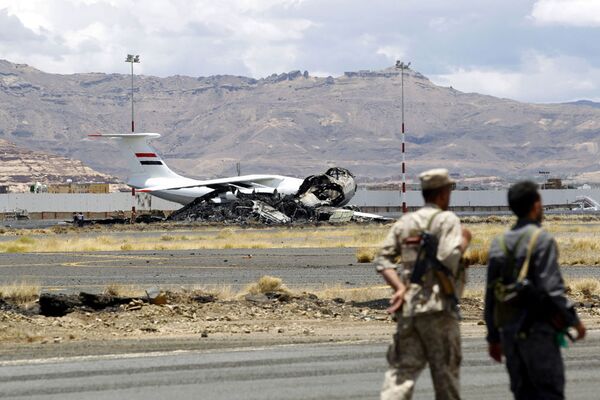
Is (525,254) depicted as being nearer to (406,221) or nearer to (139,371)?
(406,221)

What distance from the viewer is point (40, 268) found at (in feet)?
112

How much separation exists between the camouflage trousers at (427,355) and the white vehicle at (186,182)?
64.1m

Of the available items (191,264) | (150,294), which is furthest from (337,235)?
(150,294)

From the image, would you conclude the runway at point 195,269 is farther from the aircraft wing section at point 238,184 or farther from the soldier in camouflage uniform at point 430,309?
the aircraft wing section at point 238,184

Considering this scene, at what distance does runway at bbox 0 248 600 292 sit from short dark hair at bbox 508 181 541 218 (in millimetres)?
17380

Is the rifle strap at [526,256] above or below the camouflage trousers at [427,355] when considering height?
above

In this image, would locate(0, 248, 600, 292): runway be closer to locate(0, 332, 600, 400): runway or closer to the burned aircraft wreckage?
locate(0, 332, 600, 400): runway

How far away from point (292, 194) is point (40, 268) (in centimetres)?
4034

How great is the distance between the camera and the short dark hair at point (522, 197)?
8.23 metres

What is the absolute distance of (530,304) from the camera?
805cm

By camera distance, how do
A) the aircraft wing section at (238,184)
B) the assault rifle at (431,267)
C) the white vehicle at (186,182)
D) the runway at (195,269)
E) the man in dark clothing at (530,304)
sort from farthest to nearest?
the aircraft wing section at (238,184), the white vehicle at (186,182), the runway at (195,269), the assault rifle at (431,267), the man in dark clothing at (530,304)

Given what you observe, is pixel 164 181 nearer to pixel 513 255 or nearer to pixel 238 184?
pixel 238 184

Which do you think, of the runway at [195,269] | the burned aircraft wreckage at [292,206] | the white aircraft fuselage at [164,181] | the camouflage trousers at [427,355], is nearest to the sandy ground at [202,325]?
the runway at [195,269]

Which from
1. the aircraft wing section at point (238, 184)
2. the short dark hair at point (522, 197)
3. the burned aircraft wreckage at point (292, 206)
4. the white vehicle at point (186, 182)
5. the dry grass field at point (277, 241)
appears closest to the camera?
the short dark hair at point (522, 197)
